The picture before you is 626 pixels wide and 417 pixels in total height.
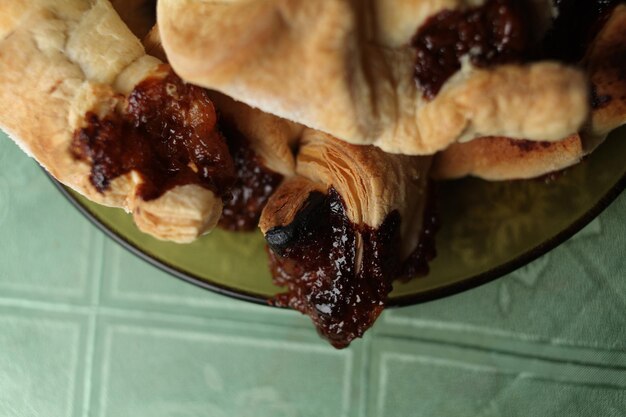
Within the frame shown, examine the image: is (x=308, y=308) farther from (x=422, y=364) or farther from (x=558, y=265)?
(x=558, y=265)

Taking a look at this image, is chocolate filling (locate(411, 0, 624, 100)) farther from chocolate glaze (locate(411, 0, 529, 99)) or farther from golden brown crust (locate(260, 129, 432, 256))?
golden brown crust (locate(260, 129, 432, 256))

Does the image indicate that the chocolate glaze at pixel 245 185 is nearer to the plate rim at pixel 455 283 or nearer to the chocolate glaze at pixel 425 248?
the plate rim at pixel 455 283

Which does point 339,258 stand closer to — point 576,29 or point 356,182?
point 356,182

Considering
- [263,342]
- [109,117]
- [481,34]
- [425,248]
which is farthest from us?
[263,342]

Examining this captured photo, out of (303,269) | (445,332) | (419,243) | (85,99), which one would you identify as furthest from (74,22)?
(445,332)

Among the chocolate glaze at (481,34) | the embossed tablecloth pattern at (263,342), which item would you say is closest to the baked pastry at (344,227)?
the chocolate glaze at (481,34)

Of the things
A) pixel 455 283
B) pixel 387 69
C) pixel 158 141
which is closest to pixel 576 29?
pixel 387 69
